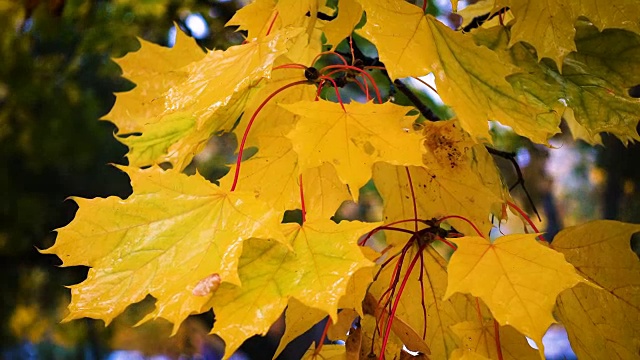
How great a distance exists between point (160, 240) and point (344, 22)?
254mm

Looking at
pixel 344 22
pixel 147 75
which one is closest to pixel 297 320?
pixel 344 22

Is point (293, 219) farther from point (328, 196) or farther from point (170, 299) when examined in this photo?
point (170, 299)

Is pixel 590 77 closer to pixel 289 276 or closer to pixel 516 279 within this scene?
pixel 516 279

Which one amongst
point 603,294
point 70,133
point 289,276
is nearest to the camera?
point 289,276

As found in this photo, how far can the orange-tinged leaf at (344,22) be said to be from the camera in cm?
57

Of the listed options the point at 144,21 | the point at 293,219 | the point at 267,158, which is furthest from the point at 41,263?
the point at 267,158

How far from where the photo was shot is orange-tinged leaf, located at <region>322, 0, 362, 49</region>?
0.57m

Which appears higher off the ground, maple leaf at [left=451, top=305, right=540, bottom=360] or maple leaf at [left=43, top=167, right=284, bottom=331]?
maple leaf at [left=43, top=167, right=284, bottom=331]

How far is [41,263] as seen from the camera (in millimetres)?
1927

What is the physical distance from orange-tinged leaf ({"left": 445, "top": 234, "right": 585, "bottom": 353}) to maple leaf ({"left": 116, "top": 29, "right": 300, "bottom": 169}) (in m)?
0.21

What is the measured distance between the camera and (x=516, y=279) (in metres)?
0.45

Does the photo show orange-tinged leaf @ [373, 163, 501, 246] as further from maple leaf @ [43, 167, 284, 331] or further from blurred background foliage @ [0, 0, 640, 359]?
blurred background foliage @ [0, 0, 640, 359]

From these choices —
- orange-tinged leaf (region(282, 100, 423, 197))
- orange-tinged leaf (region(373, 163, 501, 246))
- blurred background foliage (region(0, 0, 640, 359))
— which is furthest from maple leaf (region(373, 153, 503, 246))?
blurred background foliage (region(0, 0, 640, 359))

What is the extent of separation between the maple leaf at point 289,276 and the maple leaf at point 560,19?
24 centimetres
